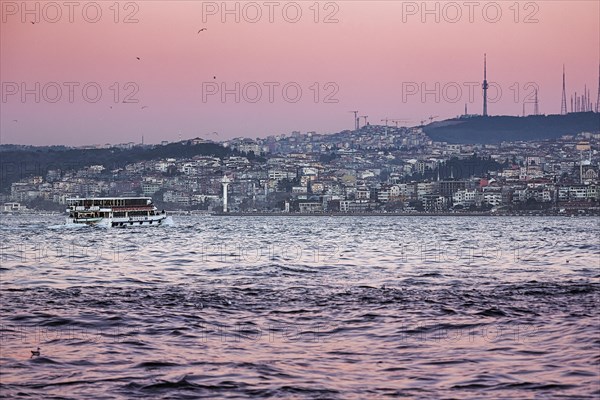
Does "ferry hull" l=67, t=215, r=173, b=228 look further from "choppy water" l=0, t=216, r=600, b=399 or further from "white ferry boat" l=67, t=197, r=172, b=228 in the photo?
"choppy water" l=0, t=216, r=600, b=399

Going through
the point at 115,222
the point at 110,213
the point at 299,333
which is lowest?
the point at 115,222

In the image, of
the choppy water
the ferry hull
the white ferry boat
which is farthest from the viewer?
the white ferry boat

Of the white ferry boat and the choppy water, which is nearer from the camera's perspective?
the choppy water

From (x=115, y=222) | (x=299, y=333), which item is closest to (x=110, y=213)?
(x=115, y=222)

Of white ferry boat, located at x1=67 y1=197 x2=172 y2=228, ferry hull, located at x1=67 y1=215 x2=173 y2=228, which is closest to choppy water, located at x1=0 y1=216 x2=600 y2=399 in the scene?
ferry hull, located at x1=67 y1=215 x2=173 y2=228

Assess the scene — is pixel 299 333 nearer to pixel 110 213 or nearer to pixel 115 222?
pixel 115 222

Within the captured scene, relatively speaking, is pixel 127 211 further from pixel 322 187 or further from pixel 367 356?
pixel 322 187

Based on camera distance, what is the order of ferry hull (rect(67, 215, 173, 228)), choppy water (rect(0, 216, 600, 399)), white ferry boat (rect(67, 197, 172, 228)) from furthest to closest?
white ferry boat (rect(67, 197, 172, 228)), ferry hull (rect(67, 215, 173, 228)), choppy water (rect(0, 216, 600, 399))
